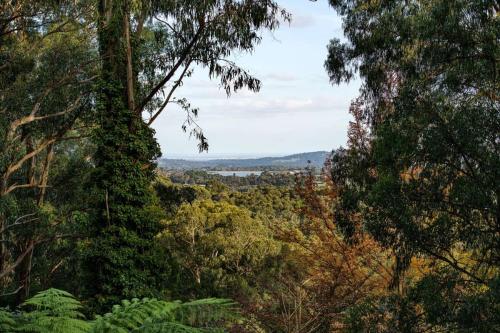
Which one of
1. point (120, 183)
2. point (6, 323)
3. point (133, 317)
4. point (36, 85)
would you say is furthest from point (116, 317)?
point (36, 85)

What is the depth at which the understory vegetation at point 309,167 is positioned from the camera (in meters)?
6.85

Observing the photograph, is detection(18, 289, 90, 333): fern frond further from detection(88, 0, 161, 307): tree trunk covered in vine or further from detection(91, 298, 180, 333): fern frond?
detection(88, 0, 161, 307): tree trunk covered in vine

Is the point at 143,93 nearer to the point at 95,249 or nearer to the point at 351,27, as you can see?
the point at 95,249

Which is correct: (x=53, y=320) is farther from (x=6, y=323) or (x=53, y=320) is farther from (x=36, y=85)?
(x=36, y=85)

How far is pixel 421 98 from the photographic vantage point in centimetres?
748

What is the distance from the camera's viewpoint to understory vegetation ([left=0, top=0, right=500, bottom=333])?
6.85 metres

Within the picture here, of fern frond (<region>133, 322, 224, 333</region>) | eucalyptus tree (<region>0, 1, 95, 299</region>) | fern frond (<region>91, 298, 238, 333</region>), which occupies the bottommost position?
fern frond (<region>91, 298, 238, 333</region>)

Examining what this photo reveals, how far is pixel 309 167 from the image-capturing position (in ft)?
41.8

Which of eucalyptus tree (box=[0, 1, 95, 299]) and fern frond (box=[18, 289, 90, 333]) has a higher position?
eucalyptus tree (box=[0, 1, 95, 299])

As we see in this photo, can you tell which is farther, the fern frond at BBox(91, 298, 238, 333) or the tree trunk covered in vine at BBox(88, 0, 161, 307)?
the tree trunk covered in vine at BBox(88, 0, 161, 307)

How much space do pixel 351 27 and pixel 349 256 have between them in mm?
5214

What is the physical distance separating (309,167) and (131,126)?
484 cm

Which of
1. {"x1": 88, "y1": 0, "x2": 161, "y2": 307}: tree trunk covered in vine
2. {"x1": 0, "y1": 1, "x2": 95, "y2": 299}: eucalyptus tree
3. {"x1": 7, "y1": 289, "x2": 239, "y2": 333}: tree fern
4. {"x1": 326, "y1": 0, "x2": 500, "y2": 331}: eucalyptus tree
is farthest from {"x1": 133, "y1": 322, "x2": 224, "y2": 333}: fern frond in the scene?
{"x1": 0, "y1": 1, "x2": 95, "y2": 299}: eucalyptus tree

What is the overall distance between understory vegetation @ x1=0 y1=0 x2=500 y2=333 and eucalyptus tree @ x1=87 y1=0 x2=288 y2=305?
0.04 meters
